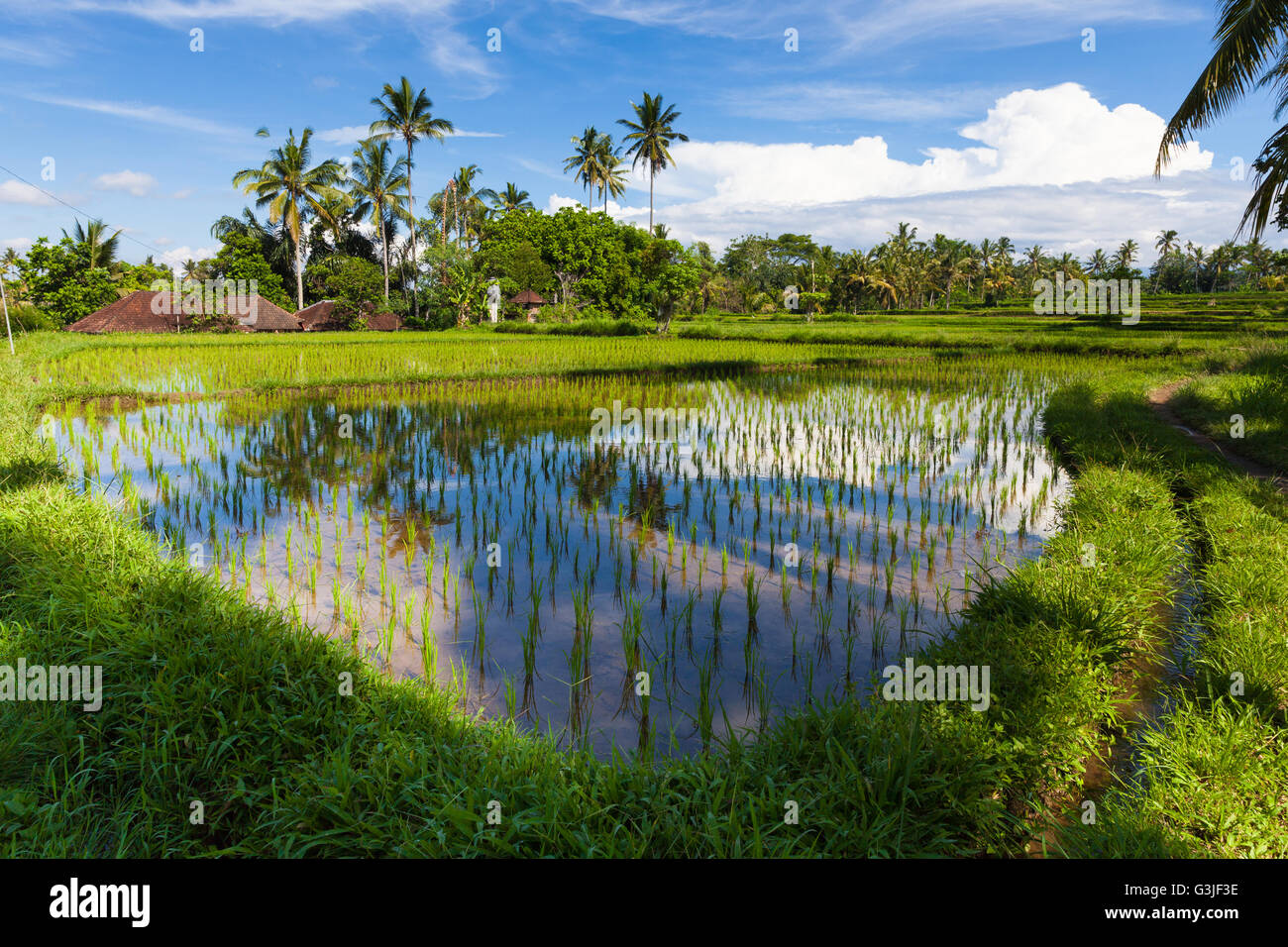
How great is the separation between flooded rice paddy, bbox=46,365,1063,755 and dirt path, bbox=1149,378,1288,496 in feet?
5.45

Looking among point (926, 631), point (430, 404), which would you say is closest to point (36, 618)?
point (926, 631)

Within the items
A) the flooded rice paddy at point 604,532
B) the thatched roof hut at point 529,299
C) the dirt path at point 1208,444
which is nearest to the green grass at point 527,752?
the flooded rice paddy at point 604,532

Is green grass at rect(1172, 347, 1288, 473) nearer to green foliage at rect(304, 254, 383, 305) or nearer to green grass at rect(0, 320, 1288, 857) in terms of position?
green grass at rect(0, 320, 1288, 857)

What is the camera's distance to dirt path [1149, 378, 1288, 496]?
22.3 feet

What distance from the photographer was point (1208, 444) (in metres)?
8.75

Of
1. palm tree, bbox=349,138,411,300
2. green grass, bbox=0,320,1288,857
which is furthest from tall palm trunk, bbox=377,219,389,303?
green grass, bbox=0,320,1288,857

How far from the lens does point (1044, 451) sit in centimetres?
915

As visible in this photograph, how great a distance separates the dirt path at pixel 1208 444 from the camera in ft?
22.3

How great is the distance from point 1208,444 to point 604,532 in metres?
7.46

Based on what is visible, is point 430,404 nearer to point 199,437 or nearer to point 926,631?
point 199,437

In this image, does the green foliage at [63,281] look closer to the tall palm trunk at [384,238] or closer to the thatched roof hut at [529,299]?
the tall palm trunk at [384,238]

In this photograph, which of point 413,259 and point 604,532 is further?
point 413,259

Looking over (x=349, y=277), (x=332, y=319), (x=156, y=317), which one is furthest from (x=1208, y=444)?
(x=332, y=319)

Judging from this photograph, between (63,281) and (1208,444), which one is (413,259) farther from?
(1208,444)
